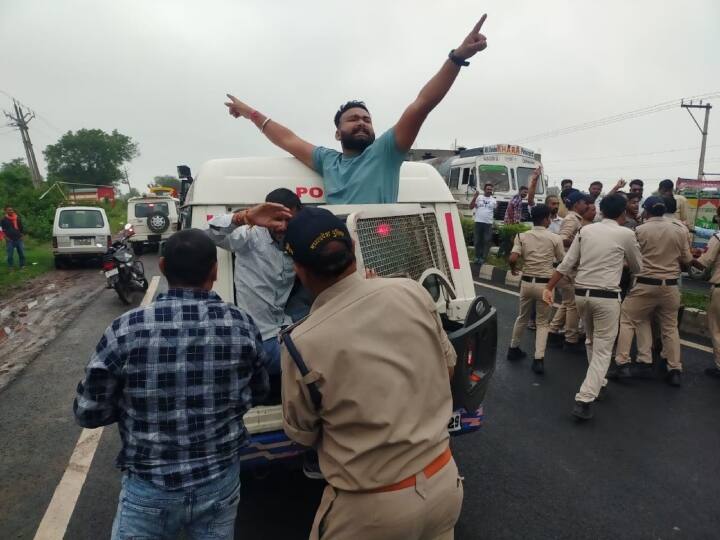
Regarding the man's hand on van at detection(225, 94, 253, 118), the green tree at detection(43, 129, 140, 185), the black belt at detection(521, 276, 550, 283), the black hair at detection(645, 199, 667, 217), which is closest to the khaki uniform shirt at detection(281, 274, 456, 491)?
the man's hand on van at detection(225, 94, 253, 118)

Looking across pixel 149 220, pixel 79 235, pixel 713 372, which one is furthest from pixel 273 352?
pixel 149 220

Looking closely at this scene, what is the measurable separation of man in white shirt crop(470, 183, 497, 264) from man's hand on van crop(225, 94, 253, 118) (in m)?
8.24

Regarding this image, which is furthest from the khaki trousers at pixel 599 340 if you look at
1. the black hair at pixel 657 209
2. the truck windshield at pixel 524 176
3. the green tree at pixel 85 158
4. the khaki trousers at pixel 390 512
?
the green tree at pixel 85 158

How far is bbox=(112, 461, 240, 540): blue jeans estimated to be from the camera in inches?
63.2

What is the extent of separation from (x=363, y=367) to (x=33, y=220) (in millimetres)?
26178

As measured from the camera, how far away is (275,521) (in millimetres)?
2762

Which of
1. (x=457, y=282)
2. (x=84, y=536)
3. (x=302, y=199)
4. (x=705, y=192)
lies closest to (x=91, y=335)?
(x=84, y=536)

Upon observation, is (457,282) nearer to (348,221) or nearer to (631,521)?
(348,221)

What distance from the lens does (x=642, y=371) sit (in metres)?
4.95

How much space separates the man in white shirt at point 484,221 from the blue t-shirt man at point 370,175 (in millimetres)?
8459

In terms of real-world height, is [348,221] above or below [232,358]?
above

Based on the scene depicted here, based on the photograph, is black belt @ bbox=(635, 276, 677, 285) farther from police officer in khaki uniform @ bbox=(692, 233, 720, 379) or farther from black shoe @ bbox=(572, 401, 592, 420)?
black shoe @ bbox=(572, 401, 592, 420)

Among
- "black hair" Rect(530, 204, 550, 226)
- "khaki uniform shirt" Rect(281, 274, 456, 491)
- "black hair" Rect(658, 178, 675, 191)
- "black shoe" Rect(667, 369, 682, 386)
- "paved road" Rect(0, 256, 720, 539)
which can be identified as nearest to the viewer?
"khaki uniform shirt" Rect(281, 274, 456, 491)

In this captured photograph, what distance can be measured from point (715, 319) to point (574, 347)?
1472 millimetres
